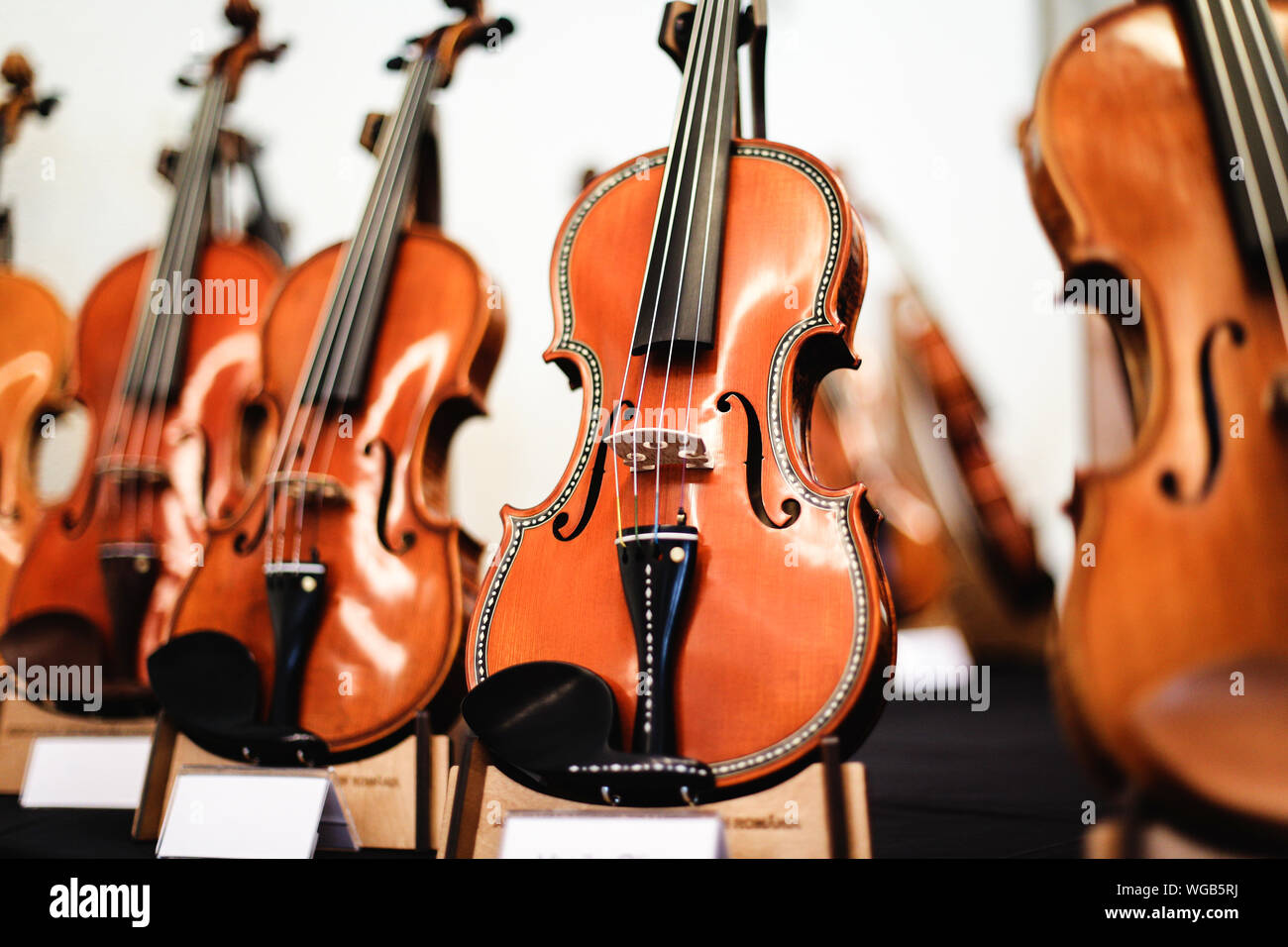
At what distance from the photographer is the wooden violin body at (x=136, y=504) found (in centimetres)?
178

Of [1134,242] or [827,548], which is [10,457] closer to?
[827,548]

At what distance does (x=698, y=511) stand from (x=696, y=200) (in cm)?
49

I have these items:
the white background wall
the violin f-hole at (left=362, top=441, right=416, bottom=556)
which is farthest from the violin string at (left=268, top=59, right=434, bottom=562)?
the white background wall

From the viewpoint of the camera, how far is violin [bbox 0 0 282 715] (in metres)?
1.78

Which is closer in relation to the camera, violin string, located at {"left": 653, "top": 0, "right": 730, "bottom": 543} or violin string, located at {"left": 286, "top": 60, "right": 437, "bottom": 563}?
violin string, located at {"left": 653, "top": 0, "right": 730, "bottom": 543}

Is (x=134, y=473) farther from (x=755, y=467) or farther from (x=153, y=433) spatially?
(x=755, y=467)

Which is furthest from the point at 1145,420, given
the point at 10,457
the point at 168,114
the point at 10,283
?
the point at 168,114

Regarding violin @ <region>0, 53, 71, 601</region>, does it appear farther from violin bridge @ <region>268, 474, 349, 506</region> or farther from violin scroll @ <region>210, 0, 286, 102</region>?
violin bridge @ <region>268, 474, 349, 506</region>

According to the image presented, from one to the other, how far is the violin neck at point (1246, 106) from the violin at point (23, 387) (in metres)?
2.23

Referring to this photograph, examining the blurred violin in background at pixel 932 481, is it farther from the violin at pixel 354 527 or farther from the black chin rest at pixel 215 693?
the black chin rest at pixel 215 693

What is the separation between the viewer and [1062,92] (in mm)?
1255

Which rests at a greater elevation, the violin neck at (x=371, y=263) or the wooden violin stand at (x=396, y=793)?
the violin neck at (x=371, y=263)

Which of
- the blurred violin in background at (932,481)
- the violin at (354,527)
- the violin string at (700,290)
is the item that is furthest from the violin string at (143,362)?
the blurred violin in background at (932,481)

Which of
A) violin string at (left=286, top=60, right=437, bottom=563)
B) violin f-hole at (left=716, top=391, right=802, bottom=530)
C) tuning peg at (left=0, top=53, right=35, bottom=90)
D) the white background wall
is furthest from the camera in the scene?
the white background wall
